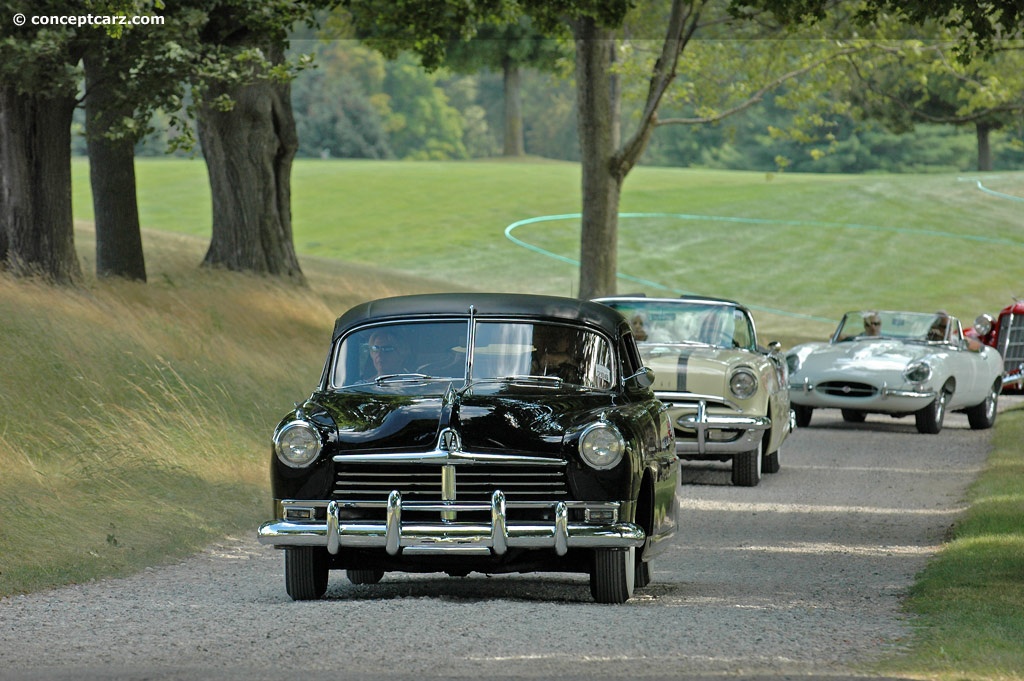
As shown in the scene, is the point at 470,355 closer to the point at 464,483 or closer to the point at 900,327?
the point at 464,483

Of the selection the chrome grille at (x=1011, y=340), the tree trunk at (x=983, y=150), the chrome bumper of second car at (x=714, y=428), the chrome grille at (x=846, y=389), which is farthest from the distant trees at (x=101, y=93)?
the tree trunk at (x=983, y=150)

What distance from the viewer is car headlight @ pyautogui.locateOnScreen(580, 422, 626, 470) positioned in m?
8.23

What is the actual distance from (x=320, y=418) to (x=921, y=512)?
257 inches

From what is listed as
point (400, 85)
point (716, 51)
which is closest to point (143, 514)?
point (716, 51)

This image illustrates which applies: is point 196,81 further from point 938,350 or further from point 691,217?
point 691,217

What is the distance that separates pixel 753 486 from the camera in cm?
1517

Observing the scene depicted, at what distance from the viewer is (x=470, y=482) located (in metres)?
8.20

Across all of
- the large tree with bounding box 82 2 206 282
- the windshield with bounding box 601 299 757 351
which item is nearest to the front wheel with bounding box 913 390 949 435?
the windshield with bounding box 601 299 757 351

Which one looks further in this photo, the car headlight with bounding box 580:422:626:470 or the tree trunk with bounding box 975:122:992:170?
the tree trunk with bounding box 975:122:992:170

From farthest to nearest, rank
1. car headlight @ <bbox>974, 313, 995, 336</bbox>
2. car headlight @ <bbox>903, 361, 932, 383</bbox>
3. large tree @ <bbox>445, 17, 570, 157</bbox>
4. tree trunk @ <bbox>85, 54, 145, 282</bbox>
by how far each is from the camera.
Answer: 1. large tree @ <bbox>445, 17, 570, 157</bbox>
2. car headlight @ <bbox>974, 313, 995, 336</bbox>
3. tree trunk @ <bbox>85, 54, 145, 282</bbox>
4. car headlight @ <bbox>903, 361, 932, 383</bbox>

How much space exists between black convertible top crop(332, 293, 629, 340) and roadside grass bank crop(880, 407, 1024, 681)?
2457 millimetres

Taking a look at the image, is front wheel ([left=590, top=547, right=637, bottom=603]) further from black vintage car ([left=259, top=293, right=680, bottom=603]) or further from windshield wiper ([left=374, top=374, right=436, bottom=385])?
windshield wiper ([left=374, top=374, right=436, bottom=385])

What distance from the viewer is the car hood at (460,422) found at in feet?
26.9

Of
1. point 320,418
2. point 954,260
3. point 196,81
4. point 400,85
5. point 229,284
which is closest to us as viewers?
point 320,418
